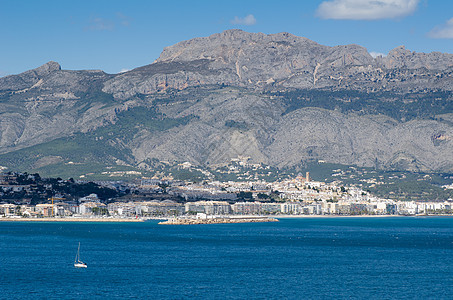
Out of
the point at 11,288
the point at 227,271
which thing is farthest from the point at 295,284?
the point at 11,288

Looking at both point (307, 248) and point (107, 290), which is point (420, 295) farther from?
point (307, 248)

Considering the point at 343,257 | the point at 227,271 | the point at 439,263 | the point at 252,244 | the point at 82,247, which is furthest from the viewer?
the point at 252,244

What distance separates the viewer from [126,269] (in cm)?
11519

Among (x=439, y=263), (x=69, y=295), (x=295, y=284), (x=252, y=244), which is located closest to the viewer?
(x=69, y=295)

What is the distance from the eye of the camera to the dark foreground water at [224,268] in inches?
3789

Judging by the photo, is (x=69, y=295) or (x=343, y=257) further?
(x=343, y=257)

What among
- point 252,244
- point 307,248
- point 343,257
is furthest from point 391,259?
point 252,244

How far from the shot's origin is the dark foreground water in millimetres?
96250

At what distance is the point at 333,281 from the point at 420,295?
43.0 ft

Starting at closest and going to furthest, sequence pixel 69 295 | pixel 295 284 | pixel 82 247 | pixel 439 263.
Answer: pixel 69 295
pixel 295 284
pixel 439 263
pixel 82 247

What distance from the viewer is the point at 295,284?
102688 mm

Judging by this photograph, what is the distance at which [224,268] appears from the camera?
118 m

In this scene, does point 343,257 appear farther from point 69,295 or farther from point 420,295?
point 69,295

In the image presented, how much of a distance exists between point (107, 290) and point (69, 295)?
4.83m
